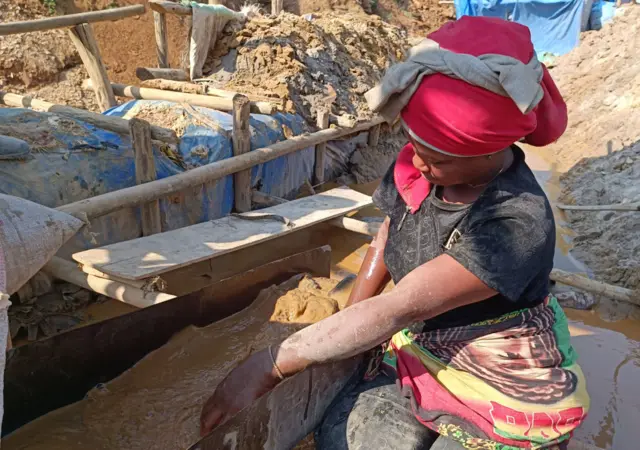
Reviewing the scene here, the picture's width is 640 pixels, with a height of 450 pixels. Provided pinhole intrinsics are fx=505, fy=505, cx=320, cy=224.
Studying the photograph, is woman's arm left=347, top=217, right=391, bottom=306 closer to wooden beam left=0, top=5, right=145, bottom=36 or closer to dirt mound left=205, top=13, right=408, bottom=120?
wooden beam left=0, top=5, right=145, bottom=36

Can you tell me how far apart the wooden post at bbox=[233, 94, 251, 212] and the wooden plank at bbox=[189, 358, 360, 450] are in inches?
137

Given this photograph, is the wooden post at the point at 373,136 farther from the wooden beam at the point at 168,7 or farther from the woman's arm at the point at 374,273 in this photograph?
the woman's arm at the point at 374,273

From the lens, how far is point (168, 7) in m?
6.07

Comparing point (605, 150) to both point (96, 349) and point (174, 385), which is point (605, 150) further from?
point (96, 349)

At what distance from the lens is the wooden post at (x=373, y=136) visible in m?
7.92

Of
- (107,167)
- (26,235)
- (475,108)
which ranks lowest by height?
(107,167)

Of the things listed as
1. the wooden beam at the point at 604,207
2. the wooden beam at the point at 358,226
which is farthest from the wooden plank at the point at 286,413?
the wooden beam at the point at 604,207

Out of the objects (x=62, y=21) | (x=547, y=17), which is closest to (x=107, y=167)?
(x=62, y=21)

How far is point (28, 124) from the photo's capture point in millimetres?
4020

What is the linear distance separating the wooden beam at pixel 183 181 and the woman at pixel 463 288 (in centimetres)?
189

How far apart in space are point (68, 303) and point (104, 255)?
0.71 meters

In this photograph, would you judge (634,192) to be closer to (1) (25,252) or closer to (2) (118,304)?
(2) (118,304)

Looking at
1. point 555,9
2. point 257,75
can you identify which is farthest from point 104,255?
point 555,9

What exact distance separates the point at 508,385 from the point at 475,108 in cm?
83
